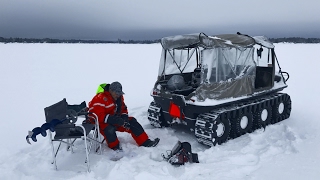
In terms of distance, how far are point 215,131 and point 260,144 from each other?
3.26ft

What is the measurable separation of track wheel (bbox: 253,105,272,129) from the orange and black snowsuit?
2.77 m

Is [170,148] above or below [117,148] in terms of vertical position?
below

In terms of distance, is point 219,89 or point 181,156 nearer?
point 181,156

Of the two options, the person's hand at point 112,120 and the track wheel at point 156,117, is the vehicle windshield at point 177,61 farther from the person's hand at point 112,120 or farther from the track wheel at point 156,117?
the person's hand at point 112,120

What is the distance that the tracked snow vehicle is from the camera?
5.42 meters

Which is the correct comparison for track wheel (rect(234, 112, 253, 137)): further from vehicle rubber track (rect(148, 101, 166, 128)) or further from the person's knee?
the person's knee

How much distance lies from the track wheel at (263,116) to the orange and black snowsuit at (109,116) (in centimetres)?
277

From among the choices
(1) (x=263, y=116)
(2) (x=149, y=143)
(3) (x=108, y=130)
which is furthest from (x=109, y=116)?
(1) (x=263, y=116)

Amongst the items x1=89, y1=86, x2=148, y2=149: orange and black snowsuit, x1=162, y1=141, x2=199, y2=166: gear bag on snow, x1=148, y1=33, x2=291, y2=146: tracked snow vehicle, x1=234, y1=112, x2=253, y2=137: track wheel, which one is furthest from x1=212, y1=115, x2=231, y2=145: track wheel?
x1=89, y1=86, x2=148, y2=149: orange and black snowsuit

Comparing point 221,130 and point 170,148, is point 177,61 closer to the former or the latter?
point 221,130

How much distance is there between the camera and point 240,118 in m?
5.95

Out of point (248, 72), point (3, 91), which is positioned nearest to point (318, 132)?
point (248, 72)

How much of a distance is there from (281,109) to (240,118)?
1.82m

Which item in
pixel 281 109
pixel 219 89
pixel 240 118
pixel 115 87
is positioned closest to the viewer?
pixel 115 87
